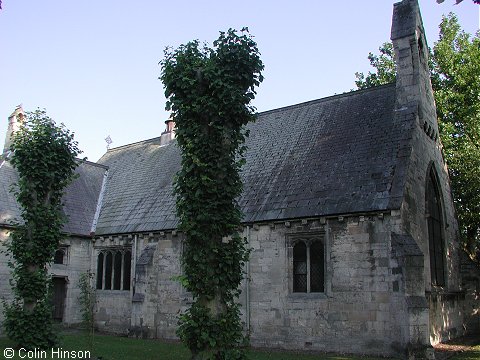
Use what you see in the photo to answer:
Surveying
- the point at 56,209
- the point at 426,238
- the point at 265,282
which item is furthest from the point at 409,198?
the point at 56,209

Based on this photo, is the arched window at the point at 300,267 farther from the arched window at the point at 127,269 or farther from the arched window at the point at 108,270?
the arched window at the point at 108,270

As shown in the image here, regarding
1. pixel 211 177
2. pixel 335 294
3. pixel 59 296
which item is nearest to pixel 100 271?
pixel 59 296

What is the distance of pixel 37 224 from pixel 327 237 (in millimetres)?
9519

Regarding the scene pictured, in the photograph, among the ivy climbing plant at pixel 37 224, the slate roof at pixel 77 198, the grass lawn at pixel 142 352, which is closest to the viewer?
the grass lawn at pixel 142 352

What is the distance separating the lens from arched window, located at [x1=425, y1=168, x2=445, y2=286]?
18000 millimetres

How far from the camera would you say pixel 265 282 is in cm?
1780

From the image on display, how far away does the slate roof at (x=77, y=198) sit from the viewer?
21.8 m

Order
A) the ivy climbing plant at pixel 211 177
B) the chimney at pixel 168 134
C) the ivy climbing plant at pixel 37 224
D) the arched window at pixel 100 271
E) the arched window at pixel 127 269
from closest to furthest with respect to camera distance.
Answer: the ivy climbing plant at pixel 211 177 < the ivy climbing plant at pixel 37 224 < the arched window at pixel 127 269 < the arched window at pixel 100 271 < the chimney at pixel 168 134

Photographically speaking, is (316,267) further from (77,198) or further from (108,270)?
(77,198)

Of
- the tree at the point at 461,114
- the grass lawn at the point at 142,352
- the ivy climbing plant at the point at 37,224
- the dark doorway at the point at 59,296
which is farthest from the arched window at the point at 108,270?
the tree at the point at 461,114

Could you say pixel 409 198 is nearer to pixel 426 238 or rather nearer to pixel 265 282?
pixel 426 238

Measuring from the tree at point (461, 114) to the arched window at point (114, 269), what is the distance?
16283mm

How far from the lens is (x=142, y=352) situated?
15.1 meters

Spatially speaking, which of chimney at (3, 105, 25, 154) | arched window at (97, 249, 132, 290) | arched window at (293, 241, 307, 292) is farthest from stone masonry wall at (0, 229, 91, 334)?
arched window at (293, 241, 307, 292)
